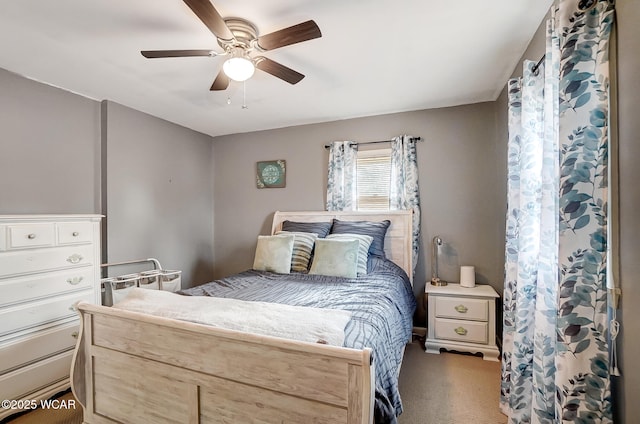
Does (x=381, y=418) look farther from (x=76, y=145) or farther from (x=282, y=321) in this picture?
(x=76, y=145)

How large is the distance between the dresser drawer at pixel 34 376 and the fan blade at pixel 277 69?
2509 mm

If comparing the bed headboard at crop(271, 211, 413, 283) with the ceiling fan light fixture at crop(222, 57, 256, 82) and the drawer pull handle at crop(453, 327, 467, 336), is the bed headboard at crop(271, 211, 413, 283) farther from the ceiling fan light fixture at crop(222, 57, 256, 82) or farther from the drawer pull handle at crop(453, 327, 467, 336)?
the ceiling fan light fixture at crop(222, 57, 256, 82)

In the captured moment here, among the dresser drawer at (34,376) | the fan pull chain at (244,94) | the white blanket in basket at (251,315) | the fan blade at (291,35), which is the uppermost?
the fan pull chain at (244,94)

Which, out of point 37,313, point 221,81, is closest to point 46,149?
point 37,313

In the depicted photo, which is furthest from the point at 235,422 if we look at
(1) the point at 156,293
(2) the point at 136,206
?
(2) the point at 136,206

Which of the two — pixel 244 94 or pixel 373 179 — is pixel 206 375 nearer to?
pixel 244 94

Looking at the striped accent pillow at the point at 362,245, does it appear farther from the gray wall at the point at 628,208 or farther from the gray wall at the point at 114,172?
the gray wall at the point at 114,172

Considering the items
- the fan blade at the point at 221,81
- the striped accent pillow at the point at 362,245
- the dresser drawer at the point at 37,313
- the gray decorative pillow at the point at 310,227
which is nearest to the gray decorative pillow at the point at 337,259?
the striped accent pillow at the point at 362,245

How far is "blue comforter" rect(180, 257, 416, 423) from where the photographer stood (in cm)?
135

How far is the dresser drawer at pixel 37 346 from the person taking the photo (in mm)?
1882

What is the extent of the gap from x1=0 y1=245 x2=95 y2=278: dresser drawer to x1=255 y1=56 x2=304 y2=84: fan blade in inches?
76.5

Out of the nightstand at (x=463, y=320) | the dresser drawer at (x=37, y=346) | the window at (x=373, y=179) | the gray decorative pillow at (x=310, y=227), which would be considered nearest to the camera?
the dresser drawer at (x=37, y=346)

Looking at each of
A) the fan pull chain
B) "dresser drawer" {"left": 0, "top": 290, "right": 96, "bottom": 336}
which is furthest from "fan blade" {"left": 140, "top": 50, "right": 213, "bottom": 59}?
"dresser drawer" {"left": 0, "top": 290, "right": 96, "bottom": 336}

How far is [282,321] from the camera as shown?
4.65ft
